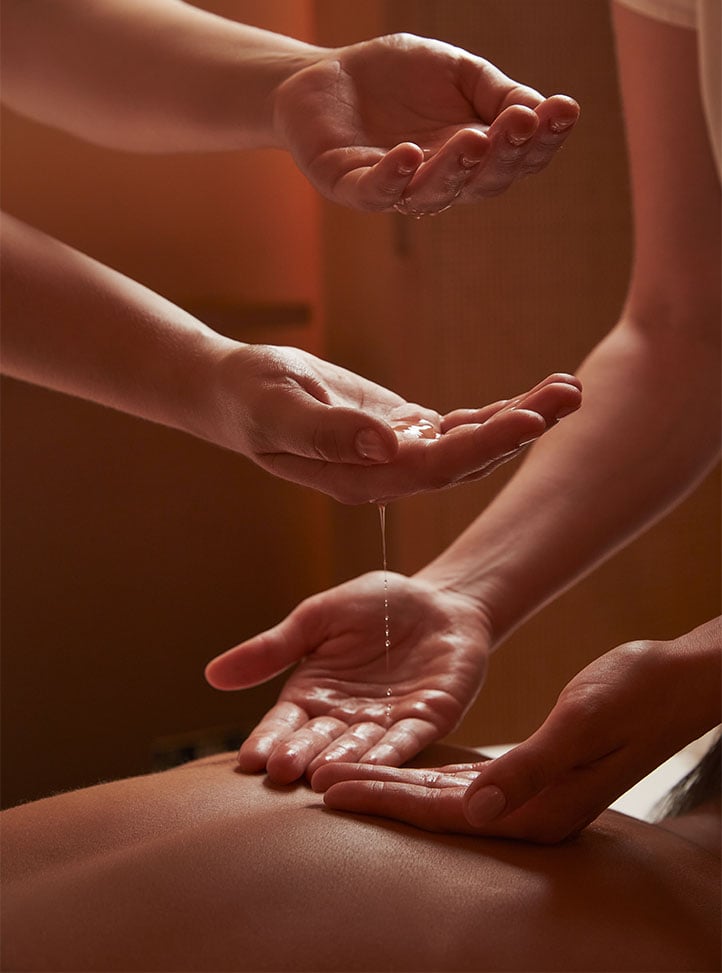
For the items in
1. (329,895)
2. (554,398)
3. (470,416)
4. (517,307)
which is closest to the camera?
(329,895)

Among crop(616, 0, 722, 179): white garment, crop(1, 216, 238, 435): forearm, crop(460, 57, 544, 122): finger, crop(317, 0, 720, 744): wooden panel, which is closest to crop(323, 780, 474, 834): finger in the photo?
crop(1, 216, 238, 435): forearm

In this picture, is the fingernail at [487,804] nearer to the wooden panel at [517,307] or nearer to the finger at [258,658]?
the finger at [258,658]

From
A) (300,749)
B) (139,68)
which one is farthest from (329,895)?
(139,68)

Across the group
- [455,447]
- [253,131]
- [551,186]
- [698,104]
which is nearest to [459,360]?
[551,186]

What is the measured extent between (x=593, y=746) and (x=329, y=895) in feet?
0.67

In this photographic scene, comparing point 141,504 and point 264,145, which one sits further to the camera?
point 141,504

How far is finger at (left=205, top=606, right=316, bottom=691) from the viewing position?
119 cm

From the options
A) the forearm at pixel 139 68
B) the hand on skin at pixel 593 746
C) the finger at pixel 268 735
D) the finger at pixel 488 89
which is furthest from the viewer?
the forearm at pixel 139 68

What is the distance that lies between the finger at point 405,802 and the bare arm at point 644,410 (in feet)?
1.32

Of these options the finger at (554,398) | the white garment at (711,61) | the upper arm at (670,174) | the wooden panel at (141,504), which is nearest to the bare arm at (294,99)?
the finger at (554,398)

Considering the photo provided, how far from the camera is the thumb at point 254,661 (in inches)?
46.9

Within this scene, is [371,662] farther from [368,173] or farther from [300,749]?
[368,173]

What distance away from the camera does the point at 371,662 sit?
1216 millimetres

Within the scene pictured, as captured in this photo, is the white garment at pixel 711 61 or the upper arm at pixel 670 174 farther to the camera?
the upper arm at pixel 670 174
